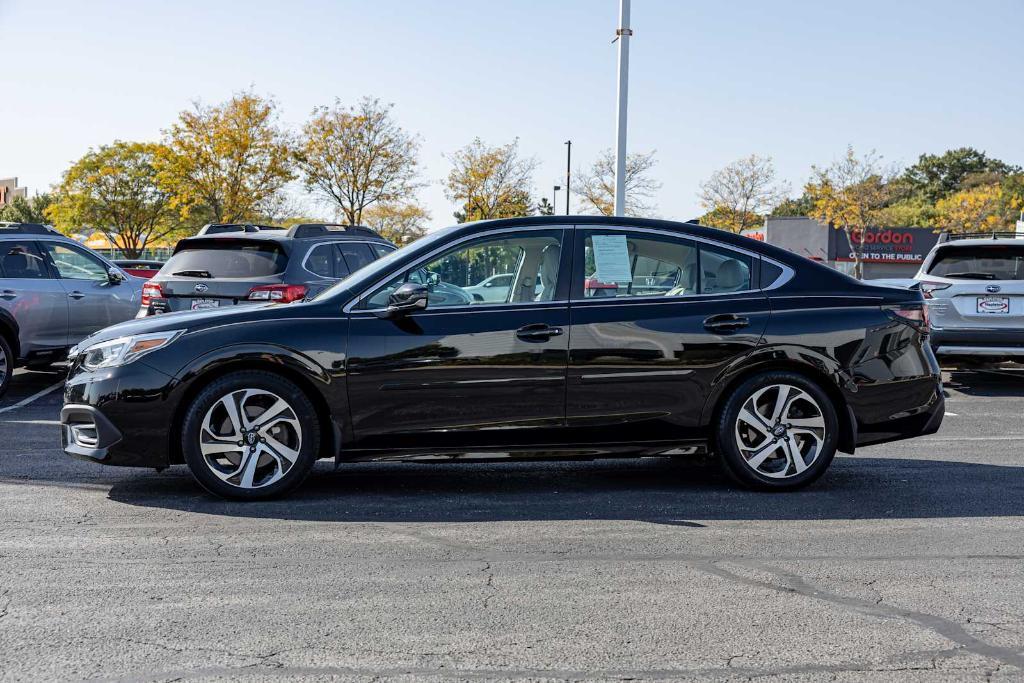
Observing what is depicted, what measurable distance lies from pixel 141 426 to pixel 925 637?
416 cm

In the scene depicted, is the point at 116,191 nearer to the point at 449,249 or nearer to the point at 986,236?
the point at 986,236

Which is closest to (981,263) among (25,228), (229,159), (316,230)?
(316,230)

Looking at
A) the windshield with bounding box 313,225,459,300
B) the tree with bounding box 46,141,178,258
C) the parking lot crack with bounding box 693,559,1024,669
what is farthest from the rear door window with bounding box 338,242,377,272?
the tree with bounding box 46,141,178,258

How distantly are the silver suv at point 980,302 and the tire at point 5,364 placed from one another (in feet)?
33.2

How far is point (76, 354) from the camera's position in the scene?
635cm

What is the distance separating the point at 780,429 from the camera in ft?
20.6

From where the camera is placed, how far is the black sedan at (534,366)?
5.88 m

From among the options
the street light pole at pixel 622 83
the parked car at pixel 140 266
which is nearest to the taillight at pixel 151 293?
the street light pole at pixel 622 83

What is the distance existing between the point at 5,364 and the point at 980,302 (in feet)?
35.1

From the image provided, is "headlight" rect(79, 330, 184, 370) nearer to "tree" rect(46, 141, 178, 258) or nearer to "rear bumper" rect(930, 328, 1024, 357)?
"rear bumper" rect(930, 328, 1024, 357)

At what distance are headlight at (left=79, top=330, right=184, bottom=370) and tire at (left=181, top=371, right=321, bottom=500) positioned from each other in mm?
373

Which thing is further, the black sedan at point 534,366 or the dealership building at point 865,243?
the dealership building at point 865,243

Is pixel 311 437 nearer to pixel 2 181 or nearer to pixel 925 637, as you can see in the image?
pixel 925 637

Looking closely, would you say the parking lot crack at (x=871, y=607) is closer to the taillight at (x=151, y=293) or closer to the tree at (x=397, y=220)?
the taillight at (x=151, y=293)
